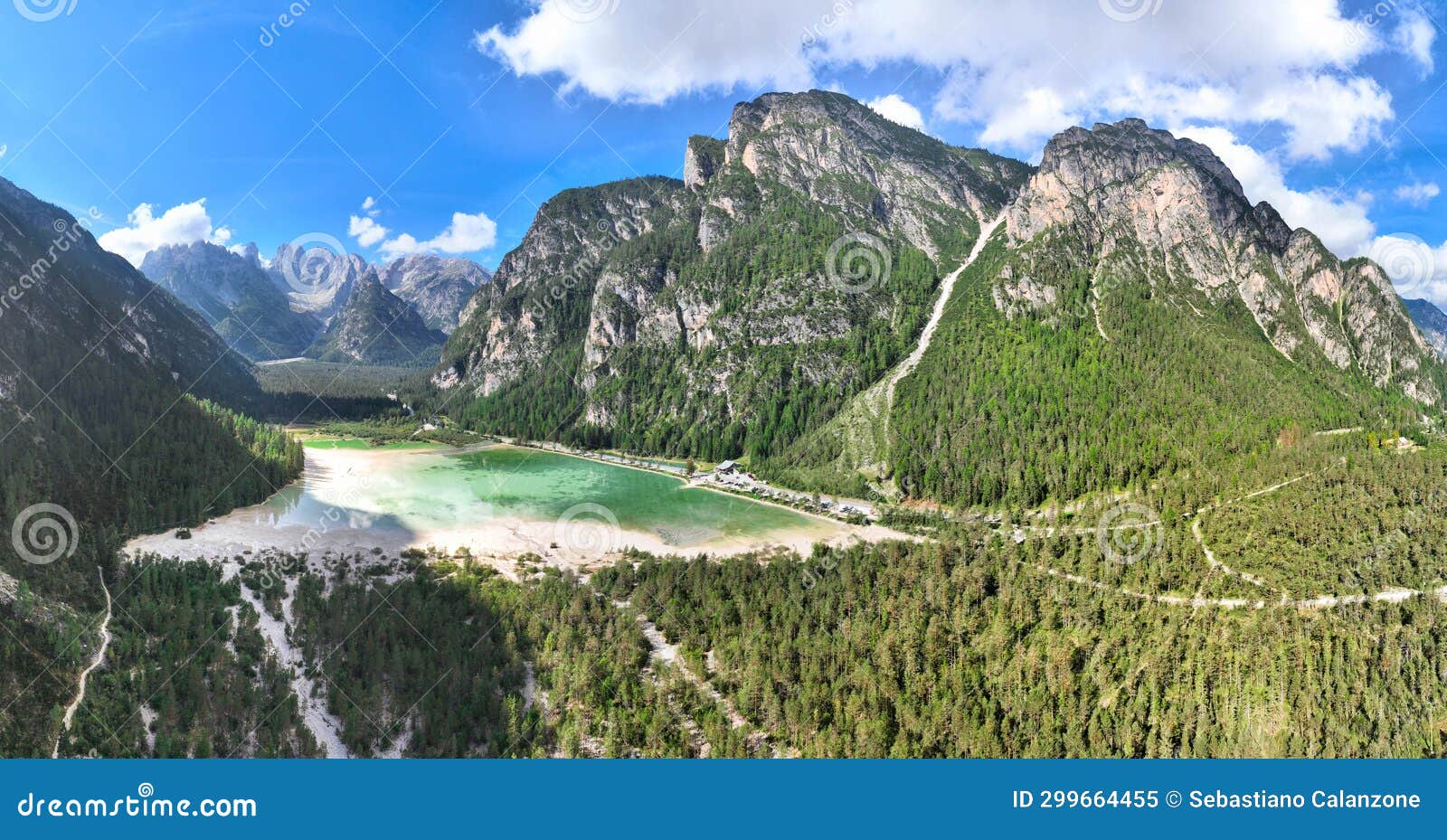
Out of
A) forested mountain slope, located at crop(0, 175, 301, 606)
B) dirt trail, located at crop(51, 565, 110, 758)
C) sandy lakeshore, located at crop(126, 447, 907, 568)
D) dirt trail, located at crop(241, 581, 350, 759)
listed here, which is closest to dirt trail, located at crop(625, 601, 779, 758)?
sandy lakeshore, located at crop(126, 447, 907, 568)

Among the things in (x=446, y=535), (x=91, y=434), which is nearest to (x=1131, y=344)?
(x=446, y=535)

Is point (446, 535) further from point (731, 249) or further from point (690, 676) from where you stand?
point (731, 249)

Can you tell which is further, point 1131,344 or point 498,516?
point 1131,344

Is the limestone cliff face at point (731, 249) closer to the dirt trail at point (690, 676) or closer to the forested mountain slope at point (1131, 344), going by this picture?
the forested mountain slope at point (1131, 344)

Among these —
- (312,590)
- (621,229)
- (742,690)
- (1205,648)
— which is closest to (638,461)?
(312,590)

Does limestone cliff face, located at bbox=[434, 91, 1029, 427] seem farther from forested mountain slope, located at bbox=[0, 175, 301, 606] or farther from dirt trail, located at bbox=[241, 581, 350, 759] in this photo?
dirt trail, located at bbox=[241, 581, 350, 759]

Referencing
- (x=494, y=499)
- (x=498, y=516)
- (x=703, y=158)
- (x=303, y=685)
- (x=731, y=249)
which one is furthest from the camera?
(x=703, y=158)
